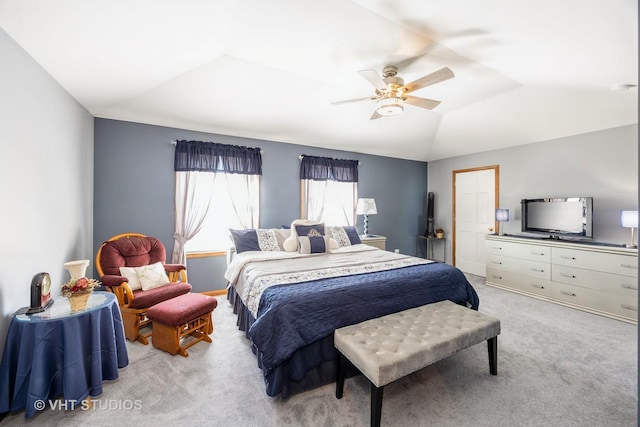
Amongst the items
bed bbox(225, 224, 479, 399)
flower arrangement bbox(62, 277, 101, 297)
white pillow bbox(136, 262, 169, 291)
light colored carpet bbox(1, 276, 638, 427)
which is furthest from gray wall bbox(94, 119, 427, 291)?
flower arrangement bbox(62, 277, 101, 297)

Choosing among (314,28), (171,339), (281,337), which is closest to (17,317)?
(171,339)

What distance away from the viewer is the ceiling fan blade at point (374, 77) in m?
2.22

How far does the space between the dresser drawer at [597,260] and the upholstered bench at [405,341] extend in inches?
97.0

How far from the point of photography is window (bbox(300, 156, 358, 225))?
4617mm

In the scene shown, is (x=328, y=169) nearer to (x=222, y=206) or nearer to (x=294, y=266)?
(x=222, y=206)

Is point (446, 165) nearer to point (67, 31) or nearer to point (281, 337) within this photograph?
point (281, 337)

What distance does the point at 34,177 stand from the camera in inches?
78.5

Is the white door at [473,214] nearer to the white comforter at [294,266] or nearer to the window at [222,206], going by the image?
the white comforter at [294,266]

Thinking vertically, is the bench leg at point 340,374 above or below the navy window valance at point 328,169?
below

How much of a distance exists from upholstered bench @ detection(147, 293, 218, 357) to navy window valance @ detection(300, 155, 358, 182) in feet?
8.79

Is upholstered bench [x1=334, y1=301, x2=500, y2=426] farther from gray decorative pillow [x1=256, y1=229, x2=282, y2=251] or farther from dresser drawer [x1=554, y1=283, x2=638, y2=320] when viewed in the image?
dresser drawer [x1=554, y1=283, x2=638, y2=320]

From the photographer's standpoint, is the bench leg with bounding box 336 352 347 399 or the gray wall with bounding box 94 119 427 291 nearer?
the bench leg with bounding box 336 352 347 399

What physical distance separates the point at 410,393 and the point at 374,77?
98.9 inches

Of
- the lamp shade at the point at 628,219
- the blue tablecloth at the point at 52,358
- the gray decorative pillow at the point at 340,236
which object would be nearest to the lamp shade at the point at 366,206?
the gray decorative pillow at the point at 340,236
